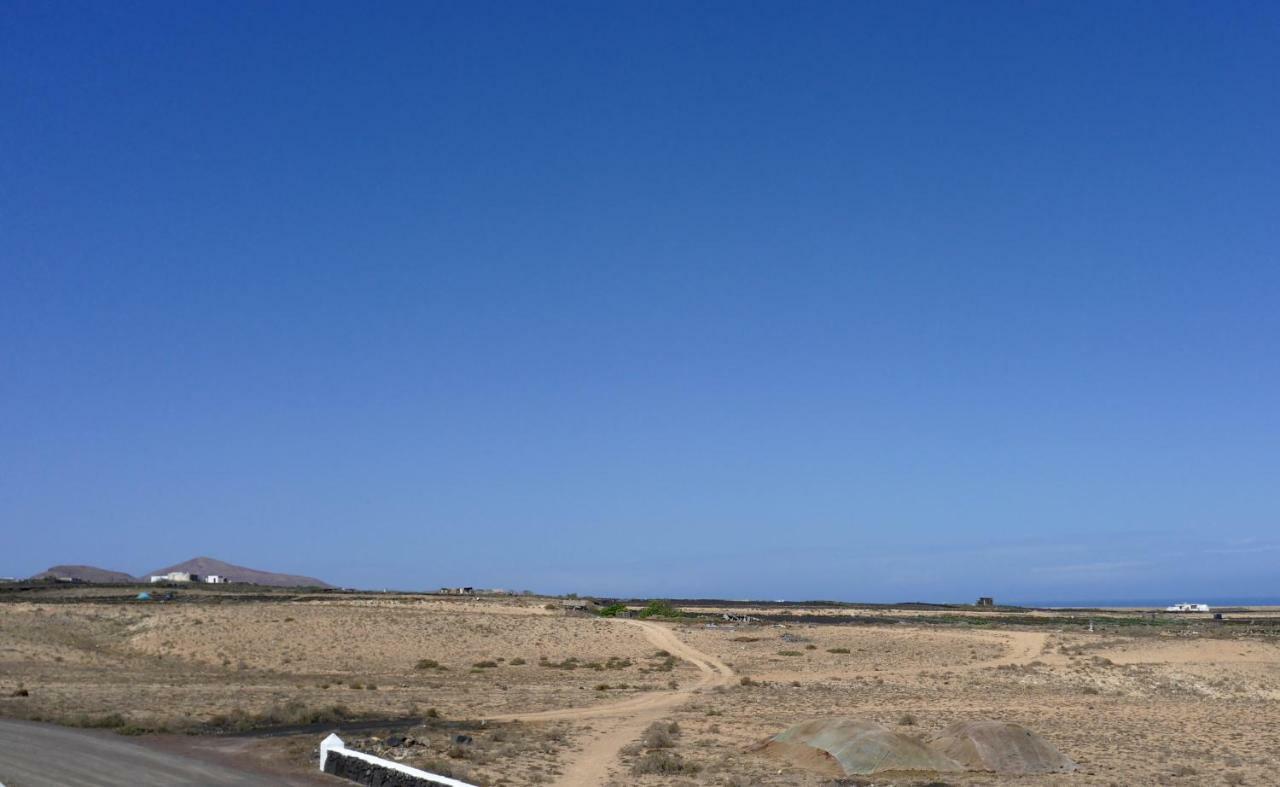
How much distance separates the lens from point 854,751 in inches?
949

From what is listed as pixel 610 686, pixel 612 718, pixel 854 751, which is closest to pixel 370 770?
pixel 854 751

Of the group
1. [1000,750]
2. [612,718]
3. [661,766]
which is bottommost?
[612,718]

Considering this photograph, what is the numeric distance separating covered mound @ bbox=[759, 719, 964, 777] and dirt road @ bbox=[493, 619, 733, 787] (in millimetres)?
4293

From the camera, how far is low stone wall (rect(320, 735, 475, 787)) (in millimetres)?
17938

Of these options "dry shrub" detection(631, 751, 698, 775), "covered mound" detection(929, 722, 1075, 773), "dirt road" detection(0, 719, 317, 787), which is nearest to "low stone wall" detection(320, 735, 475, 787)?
"dirt road" detection(0, 719, 317, 787)

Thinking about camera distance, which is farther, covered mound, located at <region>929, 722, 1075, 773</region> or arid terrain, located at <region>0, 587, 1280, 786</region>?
arid terrain, located at <region>0, 587, 1280, 786</region>

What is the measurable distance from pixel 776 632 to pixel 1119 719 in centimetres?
3882

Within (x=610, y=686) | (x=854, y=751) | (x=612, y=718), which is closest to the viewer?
(x=854, y=751)

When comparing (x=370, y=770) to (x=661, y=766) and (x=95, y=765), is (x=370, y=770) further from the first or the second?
(x=661, y=766)

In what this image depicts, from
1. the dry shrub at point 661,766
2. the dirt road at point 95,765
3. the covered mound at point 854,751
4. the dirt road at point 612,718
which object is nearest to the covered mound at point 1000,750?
the covered mound at point 854,751

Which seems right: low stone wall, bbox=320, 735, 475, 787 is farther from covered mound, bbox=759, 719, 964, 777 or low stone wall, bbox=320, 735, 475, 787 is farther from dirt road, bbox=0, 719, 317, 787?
covered mound, bbox=759, 719, 964, 777

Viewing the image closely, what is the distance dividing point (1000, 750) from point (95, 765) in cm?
1930

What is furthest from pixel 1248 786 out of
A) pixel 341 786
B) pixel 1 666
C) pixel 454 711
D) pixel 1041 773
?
pixel 1 666

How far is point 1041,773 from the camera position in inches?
A: 965
